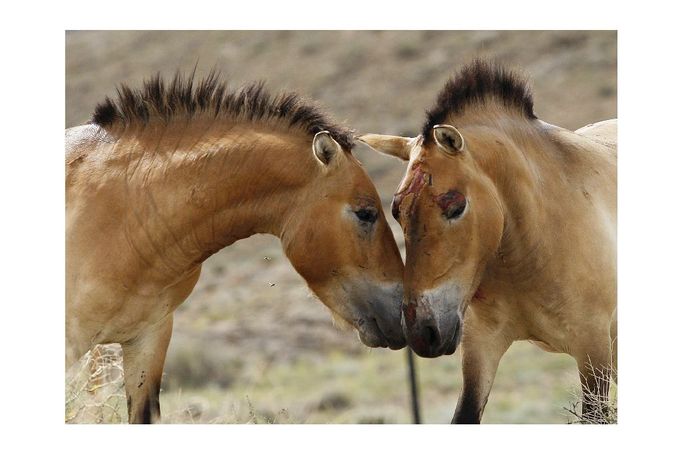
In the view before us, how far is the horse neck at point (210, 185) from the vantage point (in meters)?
5.94

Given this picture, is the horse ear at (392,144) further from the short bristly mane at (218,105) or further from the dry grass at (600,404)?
the dry grass at (600,404)

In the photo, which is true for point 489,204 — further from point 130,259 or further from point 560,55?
point 560,55

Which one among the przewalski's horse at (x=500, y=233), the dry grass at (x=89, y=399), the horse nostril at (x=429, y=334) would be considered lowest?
the dry grass at (x=89, y=399)

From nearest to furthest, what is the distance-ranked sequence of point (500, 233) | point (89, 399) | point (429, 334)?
point (429, 334) → point (500, 233) → point (89, 399)

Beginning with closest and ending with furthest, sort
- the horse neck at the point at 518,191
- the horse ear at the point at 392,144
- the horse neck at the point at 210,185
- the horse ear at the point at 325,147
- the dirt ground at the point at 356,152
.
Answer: the horse ear at the point at 325,147
the horse neck at the point at 210,185
the horse neck at the point at 518,191
the horse ear at the point at 392,144
the dirt ground at the point at 356,152

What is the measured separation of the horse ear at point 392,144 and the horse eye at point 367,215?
1.91 ft

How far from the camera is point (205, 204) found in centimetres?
598

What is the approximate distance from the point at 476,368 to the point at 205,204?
1.99 m

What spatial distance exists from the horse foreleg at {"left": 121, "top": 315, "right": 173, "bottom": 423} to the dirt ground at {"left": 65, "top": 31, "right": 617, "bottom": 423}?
6960 millimetres

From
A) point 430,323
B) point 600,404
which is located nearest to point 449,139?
point 430,323

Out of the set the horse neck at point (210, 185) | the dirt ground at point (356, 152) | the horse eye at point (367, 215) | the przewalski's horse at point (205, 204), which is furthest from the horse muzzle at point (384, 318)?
the dirt ground at point (356, 152)

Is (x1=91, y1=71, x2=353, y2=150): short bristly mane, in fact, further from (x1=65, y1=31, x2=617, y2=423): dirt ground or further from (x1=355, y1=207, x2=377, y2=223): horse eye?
(x1=65, y1=31, x2=617, y2=423): dirt ground

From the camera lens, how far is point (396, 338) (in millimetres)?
5805

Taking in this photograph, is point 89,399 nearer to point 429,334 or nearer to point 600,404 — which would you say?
point 429,334
